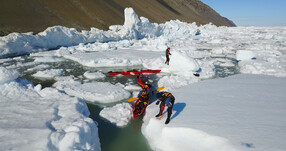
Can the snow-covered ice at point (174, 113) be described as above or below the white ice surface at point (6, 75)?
below

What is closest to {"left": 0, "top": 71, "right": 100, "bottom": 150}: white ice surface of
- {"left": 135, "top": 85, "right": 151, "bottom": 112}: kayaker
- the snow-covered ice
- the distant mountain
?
the snow-covered ice

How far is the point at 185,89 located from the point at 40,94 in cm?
543

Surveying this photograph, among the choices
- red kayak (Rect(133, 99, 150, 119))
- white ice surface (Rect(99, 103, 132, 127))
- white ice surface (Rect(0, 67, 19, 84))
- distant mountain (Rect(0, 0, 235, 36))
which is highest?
distant mountain (Rect(0, 0, 235, 36))

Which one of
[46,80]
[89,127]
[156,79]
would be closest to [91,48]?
[46,80]

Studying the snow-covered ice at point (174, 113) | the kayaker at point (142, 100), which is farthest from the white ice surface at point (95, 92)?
the kayaker at point (142, 100)

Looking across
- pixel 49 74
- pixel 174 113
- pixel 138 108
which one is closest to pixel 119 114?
pixel 138 108

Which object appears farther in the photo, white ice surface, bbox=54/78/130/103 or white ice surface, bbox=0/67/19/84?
white ice surface, bbox=54/78/130/103

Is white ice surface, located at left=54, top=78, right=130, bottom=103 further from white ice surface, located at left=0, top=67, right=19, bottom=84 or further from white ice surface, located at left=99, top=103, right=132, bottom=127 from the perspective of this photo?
white ice surface, located at left=0, top=67, right=19, bottom=84

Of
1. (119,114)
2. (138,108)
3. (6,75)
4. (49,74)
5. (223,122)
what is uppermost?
(6,75)

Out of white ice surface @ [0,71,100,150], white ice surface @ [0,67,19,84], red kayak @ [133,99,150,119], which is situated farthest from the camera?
white ice surface @ [0,67,19,84]

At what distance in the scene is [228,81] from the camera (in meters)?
8.77

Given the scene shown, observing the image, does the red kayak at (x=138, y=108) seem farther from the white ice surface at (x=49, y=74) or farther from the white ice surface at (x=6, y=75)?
the white ice surface at (x=49, y=74)

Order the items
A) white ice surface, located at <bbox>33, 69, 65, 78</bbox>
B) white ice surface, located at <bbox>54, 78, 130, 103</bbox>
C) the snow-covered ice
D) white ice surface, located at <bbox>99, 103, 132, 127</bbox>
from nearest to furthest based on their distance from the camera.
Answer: the snow-covered ice → white ice surface, located at <bbox>99, 103, 132, 127</bbox> → white ice surface, located at <bbox>54, 78, 130, 103</bbox> → white ice surface, located at <bbox>33, 69, 65, 78</bbox>

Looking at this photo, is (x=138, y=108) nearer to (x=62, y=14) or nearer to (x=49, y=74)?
(x=49, y=74)
